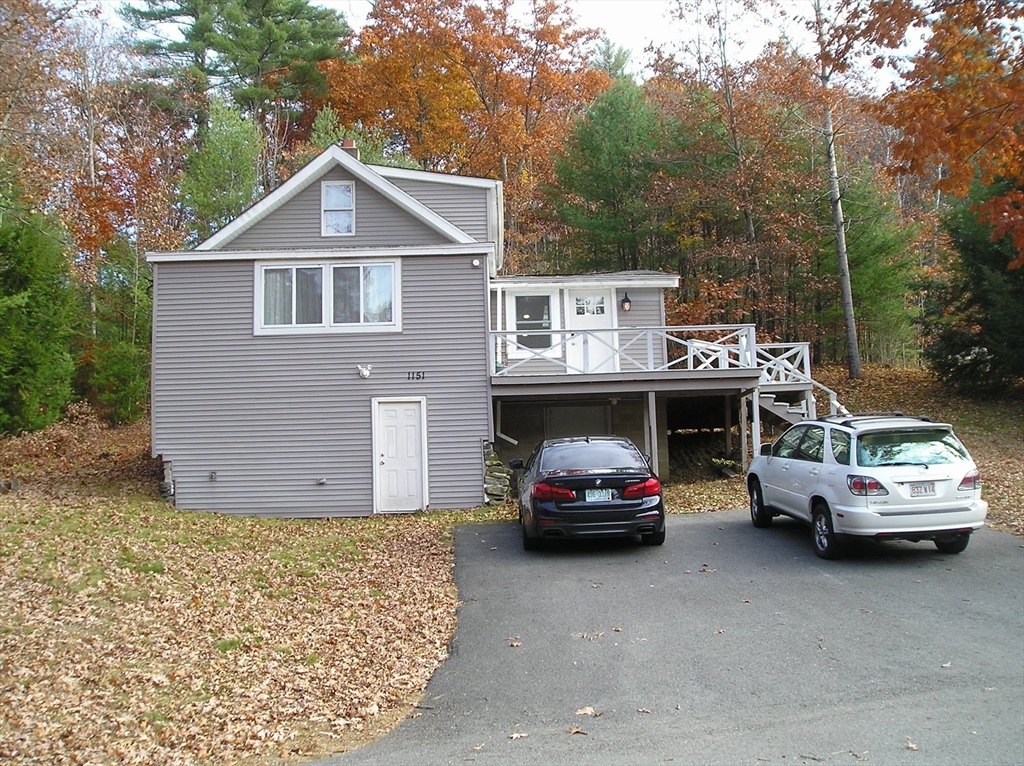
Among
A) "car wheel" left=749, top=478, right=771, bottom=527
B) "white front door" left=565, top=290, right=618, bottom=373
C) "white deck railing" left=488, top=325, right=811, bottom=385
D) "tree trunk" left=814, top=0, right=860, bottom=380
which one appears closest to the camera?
"car wheel" left=749, top=478, right=771, bottom=527

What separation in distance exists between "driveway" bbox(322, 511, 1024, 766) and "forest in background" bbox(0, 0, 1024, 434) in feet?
47.7

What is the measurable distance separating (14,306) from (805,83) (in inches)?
906

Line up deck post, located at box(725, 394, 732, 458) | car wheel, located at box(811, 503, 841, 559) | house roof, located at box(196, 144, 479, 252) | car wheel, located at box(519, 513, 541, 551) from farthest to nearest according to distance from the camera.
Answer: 1. deck post, located at box(725, 394, 732, 458)
2. house roof, located at box(196, 144, 479, 252)
3. car wheel, located at box(519, 513, 541, 551)
4. car wheel, located at box(811, 503, 841, 559)

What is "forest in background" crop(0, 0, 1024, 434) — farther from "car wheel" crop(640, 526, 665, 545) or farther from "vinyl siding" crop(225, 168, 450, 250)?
"car wheel" crop(640, 526, 665, 545)

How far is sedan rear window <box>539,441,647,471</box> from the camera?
35.9 feet

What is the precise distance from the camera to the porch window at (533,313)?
20.8 m

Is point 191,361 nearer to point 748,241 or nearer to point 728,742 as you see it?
point 728,742

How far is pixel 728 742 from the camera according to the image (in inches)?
202

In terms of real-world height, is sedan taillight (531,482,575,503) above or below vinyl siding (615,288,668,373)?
below

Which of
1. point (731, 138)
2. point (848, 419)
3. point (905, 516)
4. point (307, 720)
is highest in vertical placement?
point (731, 138)

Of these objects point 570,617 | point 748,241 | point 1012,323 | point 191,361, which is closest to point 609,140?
point 748,241

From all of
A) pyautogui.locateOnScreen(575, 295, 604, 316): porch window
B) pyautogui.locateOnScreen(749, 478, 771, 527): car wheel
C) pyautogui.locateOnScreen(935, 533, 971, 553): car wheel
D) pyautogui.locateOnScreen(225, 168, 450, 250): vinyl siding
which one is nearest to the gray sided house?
pyautogui.locateOnScreen(225, 168, 450, 250): vinyl siding

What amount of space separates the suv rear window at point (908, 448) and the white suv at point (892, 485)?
11 mm

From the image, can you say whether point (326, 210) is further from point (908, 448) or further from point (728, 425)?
point (908, 448)
